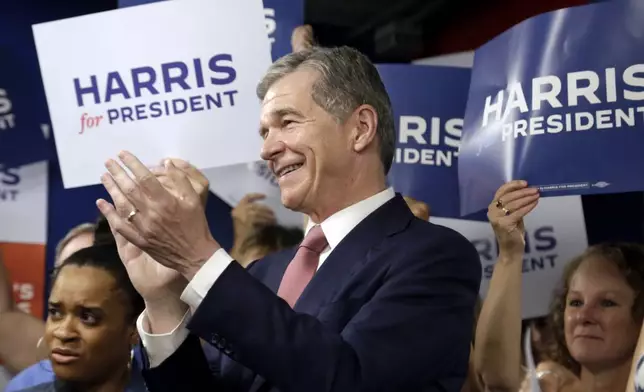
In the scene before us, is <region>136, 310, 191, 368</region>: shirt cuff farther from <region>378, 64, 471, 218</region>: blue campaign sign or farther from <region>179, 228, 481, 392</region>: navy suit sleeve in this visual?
<region>378, 64, 471, 218</region>: blue campaign sign

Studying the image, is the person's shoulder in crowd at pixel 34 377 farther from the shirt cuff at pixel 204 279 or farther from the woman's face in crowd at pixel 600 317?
the woman's face in crowd at pixel 600 317

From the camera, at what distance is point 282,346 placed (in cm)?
105

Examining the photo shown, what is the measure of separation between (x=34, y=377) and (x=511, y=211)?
104 cm

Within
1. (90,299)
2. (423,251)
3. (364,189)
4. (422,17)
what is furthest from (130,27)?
(422,17)

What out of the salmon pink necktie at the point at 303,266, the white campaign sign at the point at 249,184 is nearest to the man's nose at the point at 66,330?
the salmon pink necktie at the point at 303,266

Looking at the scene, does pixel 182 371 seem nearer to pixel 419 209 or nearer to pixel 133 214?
pixel 133 214

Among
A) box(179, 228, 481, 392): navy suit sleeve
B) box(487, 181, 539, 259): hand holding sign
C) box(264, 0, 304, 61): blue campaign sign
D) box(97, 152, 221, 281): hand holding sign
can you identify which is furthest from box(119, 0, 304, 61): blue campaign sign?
box(97, 152, 221, 281): hand holding sign

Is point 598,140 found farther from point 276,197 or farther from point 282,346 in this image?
point 276,197

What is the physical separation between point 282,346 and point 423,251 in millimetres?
276

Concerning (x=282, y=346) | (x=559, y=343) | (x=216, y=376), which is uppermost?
(x=282, y=346)

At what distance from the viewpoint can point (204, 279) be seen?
1074mm

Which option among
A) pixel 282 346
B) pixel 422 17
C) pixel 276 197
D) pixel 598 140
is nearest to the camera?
pixel 282 346

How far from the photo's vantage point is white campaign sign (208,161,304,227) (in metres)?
2.66

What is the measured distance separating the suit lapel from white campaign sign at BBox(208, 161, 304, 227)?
4.35 ft
